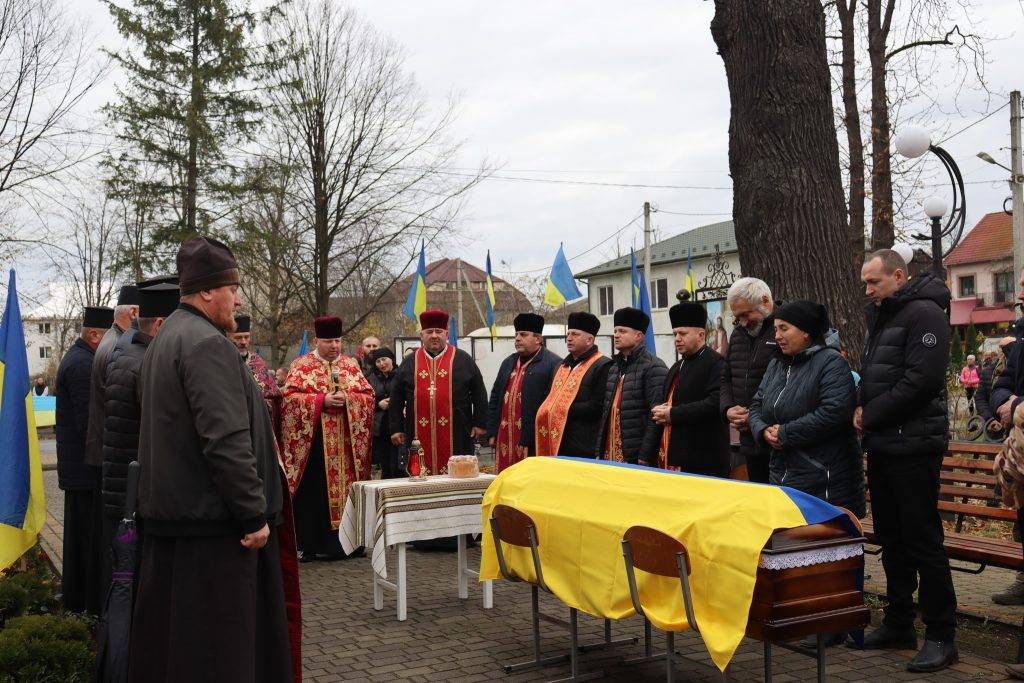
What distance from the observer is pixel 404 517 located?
6.75 m

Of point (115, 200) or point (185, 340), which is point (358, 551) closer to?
point (185, 340)

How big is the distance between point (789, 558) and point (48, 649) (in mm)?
3444

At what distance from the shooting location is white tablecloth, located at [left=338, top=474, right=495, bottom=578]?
265 inches

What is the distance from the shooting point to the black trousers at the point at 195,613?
13.0ft

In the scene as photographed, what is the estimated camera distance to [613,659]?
5.72 m

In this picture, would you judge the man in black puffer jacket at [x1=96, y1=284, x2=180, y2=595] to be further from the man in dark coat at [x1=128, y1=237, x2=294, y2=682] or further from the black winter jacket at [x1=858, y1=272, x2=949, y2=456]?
the black winter jacket at [x1=858, y1=272, x2=949, y2=456]

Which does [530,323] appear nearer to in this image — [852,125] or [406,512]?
[406,512]

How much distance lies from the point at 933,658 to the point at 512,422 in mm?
4508

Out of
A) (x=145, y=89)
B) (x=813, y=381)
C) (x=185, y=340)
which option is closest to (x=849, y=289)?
(x=813, y=381)

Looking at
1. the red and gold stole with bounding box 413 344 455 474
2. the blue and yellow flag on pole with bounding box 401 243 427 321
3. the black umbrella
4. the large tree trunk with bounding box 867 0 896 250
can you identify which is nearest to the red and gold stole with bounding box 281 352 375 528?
the red and gold stole with bounding box 413 344 455 474

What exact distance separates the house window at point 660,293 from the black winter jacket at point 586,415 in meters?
46.7

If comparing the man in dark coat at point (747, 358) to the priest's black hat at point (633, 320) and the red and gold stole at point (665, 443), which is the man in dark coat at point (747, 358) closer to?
the red and gold stole at point (665, 443)

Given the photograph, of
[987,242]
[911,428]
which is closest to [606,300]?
[987,242]

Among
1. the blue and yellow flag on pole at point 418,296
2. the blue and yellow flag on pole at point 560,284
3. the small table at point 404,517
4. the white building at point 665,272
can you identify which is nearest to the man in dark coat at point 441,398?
the small table at point 404,517
